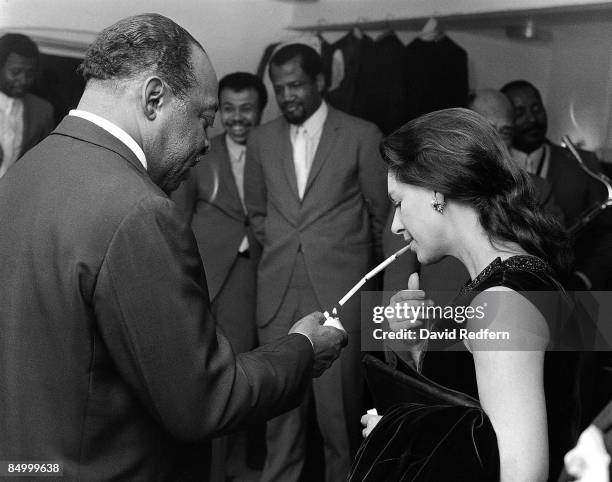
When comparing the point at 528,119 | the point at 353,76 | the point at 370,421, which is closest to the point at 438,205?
the point at 370,421

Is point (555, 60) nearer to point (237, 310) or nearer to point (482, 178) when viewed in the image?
point (237, 310)

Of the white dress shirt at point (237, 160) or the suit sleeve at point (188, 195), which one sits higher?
the white dress shirt at point (237, 160)

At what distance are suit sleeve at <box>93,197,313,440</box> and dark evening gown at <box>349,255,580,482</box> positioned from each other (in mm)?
276

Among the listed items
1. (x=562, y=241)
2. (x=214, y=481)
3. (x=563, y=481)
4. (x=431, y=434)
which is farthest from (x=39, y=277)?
(x=214, y=481)

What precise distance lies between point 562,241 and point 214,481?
205 centimetres

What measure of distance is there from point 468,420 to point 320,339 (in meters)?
0.38

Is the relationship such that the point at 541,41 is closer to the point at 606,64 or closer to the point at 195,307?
the point at 606,64

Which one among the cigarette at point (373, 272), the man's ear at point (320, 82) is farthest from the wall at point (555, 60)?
the cigarette at point (373, 272)

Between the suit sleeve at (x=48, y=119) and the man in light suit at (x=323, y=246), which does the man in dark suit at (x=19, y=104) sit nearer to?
the suit sleeve at (x=48, y=119)

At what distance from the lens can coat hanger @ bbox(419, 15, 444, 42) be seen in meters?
3.84

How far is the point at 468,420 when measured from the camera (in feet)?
4.46

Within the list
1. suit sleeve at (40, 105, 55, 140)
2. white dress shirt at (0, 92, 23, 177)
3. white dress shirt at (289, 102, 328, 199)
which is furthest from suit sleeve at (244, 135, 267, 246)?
white dress shirt at (0, 92, 23, 177)

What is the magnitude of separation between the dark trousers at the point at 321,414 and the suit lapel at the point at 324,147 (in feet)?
1.05

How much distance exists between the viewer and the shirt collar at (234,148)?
3.64 m
